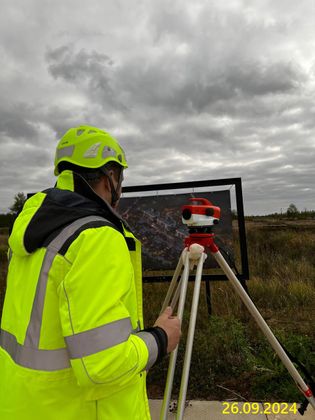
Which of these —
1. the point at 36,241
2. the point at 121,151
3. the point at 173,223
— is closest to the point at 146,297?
the point at 173,223

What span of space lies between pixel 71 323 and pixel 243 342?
319cm

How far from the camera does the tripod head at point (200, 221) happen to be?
1.99 metres

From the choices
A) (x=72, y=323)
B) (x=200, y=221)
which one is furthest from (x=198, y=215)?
(x=72, y=323)

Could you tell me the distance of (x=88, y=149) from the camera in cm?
155

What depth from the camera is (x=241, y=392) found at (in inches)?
121

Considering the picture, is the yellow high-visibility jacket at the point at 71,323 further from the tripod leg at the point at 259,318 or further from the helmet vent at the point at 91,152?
the tripod leg at the point at 259,318

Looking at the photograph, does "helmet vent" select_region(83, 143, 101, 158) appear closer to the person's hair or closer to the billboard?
the person's hair

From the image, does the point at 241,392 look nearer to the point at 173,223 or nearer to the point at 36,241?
the point at 173,223

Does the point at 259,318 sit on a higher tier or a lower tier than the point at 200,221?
lower

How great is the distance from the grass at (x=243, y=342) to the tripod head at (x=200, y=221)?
1.84m

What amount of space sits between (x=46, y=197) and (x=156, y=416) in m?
2.36

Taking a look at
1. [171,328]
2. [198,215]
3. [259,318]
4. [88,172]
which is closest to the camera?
[171,328]

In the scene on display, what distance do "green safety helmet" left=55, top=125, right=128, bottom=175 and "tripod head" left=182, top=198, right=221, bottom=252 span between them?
53 centimetres

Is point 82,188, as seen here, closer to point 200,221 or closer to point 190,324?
point 200,221
